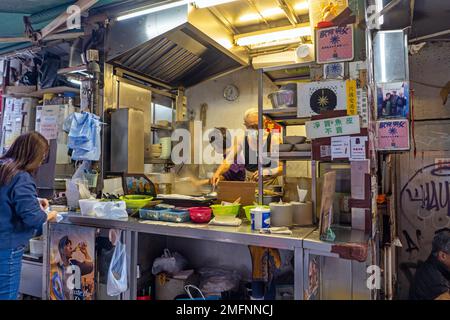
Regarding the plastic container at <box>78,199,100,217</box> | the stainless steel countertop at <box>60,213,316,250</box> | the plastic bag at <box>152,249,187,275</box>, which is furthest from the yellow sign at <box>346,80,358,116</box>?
the plastic container at <box>78,199,100,217</box>

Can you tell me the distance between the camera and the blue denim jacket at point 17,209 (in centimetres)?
192

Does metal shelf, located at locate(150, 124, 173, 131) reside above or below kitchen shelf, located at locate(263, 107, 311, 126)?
above

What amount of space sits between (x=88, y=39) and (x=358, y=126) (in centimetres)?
274

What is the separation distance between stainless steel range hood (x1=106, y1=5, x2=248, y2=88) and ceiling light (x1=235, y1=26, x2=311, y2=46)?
18cm

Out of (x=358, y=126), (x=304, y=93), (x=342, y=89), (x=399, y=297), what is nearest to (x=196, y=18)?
(x=304, y=93)

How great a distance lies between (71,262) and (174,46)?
2.29m

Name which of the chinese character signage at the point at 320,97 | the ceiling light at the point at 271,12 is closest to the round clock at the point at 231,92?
the ceiling light at the point at 271,12

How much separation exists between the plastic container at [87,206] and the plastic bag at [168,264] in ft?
2.25

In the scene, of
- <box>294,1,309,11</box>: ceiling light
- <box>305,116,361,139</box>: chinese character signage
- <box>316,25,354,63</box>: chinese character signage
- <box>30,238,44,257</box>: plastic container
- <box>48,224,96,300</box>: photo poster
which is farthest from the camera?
<box>294,1,309,11</box>: ceiling light

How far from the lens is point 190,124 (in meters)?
3.94

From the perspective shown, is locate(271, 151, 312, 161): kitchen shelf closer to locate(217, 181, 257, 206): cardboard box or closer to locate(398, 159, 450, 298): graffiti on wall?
locate(217, 181, 257, 206): cardboard box

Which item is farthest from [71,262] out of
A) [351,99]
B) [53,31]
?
[351,99]

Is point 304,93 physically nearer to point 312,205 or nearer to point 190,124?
point 312,205

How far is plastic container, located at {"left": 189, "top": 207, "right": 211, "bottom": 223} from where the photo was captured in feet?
7.20
